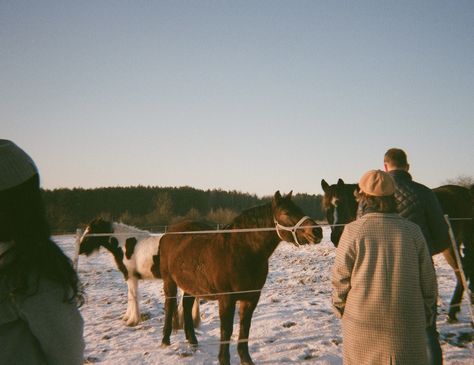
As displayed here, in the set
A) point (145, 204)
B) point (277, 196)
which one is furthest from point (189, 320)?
point (145, 204)

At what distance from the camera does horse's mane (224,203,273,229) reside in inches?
154

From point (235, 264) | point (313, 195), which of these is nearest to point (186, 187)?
point (313, 195)

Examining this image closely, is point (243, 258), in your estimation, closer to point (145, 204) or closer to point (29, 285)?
point (29, 285)

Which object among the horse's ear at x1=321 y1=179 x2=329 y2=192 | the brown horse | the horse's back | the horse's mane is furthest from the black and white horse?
the horse's back

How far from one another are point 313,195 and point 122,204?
31.7 m

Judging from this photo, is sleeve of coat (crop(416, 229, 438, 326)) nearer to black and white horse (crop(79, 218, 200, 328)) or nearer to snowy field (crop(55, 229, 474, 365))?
snowy field (crop(55, 229, 474, 365))

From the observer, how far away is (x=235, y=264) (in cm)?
370

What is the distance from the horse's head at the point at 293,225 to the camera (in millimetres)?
3635

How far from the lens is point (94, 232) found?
20.9 ft

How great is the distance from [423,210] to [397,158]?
507mm

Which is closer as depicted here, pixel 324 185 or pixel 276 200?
pixel 276 200

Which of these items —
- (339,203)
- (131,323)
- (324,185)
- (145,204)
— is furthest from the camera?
(145,204)

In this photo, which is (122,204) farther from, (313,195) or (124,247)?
(124,247)

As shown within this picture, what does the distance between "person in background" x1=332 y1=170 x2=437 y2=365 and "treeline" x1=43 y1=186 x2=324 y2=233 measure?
2598 cm
